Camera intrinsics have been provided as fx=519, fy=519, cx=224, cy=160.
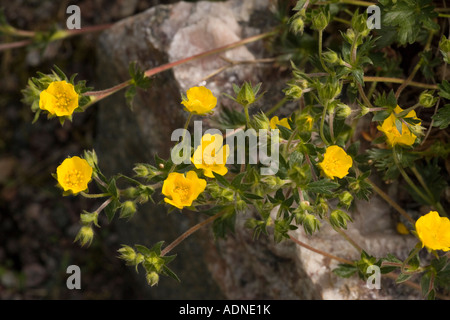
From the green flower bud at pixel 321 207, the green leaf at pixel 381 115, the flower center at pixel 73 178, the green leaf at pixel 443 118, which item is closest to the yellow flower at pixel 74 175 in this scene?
the flower center at pixel 73 178

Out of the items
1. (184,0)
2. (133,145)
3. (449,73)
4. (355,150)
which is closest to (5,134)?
(133,145)

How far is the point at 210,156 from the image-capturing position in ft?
5.77

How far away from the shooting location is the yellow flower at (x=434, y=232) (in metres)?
1.65

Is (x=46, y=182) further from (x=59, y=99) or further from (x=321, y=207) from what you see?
(x=321, y=207)

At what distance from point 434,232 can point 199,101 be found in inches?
35.5

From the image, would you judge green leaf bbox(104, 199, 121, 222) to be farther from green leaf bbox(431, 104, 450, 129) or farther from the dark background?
the dark background

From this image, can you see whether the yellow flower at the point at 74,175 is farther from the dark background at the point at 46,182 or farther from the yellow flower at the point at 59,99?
the dark background at the point at 46,182

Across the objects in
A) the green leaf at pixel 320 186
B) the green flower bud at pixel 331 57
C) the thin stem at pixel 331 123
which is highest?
the green flower bud at pixel 331 57

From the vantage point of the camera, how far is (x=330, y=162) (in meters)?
1.74

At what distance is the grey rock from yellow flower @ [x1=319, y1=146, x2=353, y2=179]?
49 cm

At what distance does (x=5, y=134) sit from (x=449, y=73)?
113 inches

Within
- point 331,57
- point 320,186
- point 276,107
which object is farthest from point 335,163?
point 276,107

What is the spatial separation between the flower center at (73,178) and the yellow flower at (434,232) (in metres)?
1.14

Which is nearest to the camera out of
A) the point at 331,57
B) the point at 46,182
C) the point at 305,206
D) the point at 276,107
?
the point at 305,206
